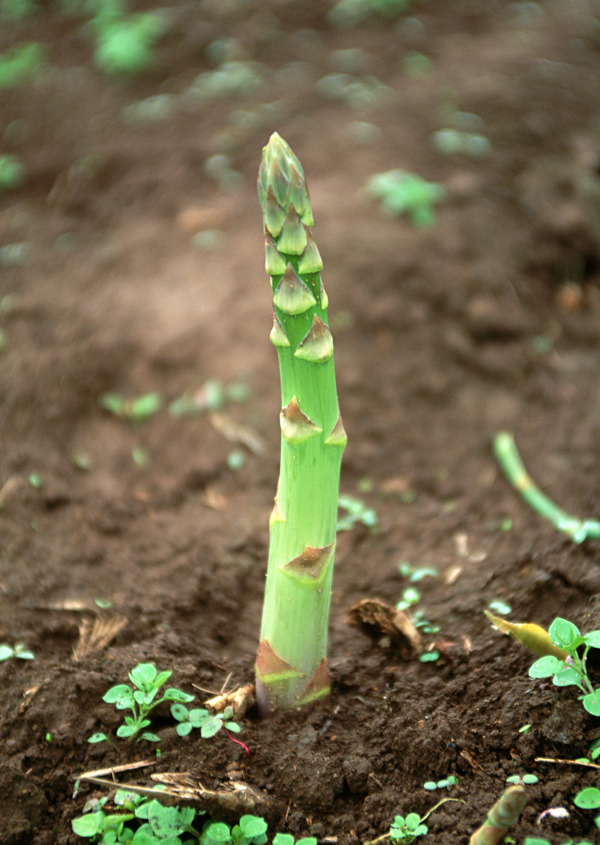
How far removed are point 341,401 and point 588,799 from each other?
7.13ft

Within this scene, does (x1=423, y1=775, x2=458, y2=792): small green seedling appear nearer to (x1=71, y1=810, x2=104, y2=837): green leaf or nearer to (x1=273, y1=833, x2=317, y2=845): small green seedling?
(x1=273, y1=833, x2=317, y2=845): small green seedling

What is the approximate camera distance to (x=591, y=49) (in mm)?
5516

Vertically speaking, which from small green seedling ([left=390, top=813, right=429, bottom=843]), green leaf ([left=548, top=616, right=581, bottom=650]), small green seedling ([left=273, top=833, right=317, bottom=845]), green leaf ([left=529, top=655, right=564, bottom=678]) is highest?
green leaf ([left=548, top=616, right=581, bottom=650])

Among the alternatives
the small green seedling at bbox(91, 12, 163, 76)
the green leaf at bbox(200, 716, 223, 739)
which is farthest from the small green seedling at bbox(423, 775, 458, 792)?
the small green seedling at bbox(91, 12, 163, 76)

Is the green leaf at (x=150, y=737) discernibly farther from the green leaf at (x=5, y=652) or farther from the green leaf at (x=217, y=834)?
the green leaf at (x=5, y=652)

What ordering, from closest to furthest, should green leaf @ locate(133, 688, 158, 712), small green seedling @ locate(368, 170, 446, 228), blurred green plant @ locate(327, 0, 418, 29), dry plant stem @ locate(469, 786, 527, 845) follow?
dry plant stem @ locate(469, 786, 527, 845) → green leaf @ locate(133, 688, 158, 712) → small green seedling @ locate(368, 170, 446, 228) → blurred green plant @ locate(327, 0, 418, 29)

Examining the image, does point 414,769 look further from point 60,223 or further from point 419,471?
point 60,223

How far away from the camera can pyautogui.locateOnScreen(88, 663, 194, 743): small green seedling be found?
174cm

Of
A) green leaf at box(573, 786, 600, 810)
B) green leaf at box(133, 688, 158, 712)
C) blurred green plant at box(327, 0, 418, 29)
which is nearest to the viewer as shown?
green leaf at box(573, 786, 600, 810)

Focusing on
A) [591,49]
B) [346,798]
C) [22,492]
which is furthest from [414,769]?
[591,49]

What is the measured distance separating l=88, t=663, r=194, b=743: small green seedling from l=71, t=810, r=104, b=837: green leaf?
0.69 feet

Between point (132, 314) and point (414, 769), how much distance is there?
272cm

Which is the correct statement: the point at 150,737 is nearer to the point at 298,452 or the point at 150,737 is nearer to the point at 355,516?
the point at 298,452

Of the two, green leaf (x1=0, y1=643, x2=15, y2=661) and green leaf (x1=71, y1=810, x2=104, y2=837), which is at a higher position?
green leaf (x1=71, y1=810, x2=104, y2=837)
